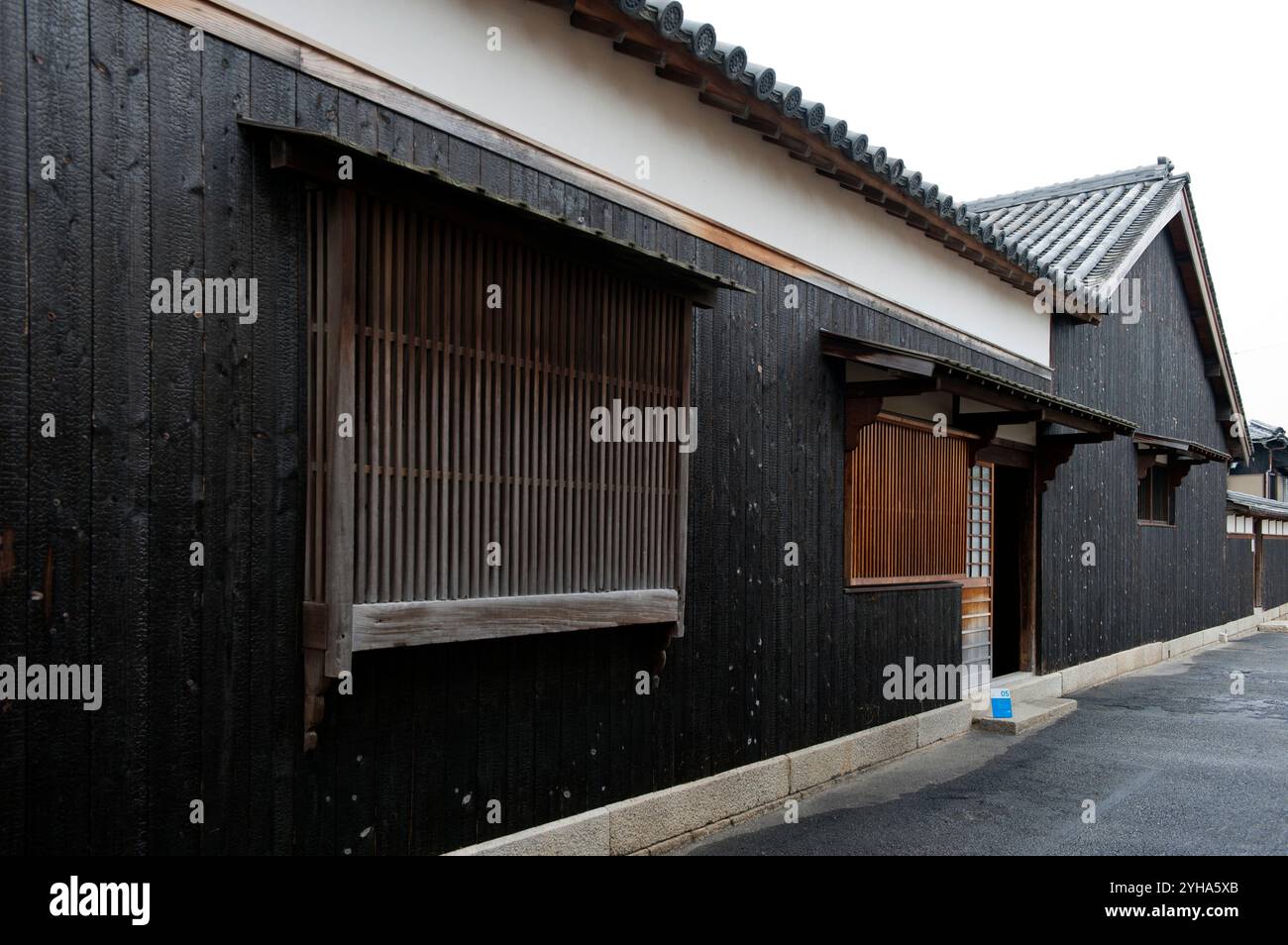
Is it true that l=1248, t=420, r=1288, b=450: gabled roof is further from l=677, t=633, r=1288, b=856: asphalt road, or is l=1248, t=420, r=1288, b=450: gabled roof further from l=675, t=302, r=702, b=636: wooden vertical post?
l=675, t=302, r=702, b=636: wooden vertical post

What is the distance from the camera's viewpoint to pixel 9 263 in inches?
131

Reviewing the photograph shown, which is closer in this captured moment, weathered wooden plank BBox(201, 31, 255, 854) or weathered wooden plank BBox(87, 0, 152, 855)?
weathered wooden plank BBox(87, 0, 152, 855)

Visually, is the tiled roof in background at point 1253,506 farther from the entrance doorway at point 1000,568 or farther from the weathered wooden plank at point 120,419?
the weathered wooden plank at point 120,419

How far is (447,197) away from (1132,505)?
1335 cm

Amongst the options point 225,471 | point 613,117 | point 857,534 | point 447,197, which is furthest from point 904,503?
point 225,471

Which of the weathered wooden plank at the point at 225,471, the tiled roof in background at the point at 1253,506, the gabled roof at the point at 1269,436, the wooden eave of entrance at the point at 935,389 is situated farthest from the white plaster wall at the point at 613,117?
the gabled roof at the point at 1269,436

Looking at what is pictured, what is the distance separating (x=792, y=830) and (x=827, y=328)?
379 centimetres

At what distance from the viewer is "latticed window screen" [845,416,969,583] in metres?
8.40

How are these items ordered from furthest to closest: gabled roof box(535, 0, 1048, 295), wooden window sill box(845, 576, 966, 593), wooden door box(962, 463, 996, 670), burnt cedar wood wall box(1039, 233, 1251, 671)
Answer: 1. burnt cedar wood wall box(1039, 233, 1251, 671)
2. wooden door box(962, 463, 996, 670)
3. wooden window sill box(845, 576, 966, 593)
4. gabled roof box(535, 0, 1048, 295)

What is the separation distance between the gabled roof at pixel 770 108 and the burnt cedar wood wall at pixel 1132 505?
4.27 m

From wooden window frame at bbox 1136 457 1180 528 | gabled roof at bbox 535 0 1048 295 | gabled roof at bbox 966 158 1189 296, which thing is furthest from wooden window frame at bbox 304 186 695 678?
wooden window frame at bbox 1136 457 1180 528

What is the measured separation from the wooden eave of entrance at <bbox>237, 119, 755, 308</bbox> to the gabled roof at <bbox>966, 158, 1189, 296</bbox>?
7913 mm
